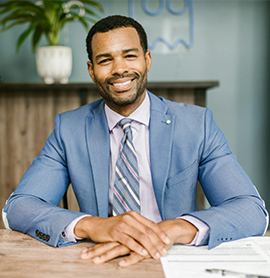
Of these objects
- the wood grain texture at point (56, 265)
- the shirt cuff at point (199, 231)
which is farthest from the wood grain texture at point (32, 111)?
the wood grain texture at point (56, 265)

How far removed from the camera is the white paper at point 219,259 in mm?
733

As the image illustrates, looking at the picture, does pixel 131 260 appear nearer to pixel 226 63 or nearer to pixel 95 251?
pixel 95 251

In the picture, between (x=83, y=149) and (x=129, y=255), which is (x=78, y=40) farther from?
(x=129, y=255)

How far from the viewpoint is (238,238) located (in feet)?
3.20

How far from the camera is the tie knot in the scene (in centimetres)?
141

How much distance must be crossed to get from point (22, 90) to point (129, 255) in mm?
1877

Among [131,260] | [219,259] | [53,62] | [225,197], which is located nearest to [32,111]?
[53,62]

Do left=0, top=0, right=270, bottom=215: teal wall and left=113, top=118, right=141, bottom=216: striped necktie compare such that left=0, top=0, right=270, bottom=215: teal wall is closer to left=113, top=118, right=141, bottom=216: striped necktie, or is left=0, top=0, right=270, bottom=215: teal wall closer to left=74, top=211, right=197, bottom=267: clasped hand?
left=113, top=118, right=141, bottom=216: striped necktie

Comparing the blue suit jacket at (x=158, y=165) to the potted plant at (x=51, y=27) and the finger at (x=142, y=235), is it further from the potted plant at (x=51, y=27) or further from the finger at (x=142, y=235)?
the potted plant at (x=51, y=27)

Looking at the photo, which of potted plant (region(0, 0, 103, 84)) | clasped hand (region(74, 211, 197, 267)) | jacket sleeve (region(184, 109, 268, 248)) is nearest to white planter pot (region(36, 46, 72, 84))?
potted plant (region(0, 0, 103, 84))

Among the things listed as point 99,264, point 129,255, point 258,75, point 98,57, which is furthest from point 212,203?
point 258,75

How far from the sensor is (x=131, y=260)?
785 millimetres

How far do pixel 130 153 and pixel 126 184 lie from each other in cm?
15

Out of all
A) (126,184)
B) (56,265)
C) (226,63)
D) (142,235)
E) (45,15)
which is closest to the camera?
(56,265)
